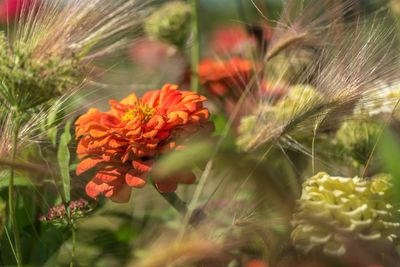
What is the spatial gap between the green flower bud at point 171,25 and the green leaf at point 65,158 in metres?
0.44

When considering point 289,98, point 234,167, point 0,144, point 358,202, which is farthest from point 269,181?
point 289,98

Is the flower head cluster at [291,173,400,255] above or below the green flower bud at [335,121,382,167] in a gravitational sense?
above

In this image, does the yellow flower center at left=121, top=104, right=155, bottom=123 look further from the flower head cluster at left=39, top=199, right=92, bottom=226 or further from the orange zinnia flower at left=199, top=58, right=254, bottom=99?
the orange zinnia flower at left=199, top=58, right=254, bottom=99

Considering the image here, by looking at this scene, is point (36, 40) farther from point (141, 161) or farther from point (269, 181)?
point (269, 181)

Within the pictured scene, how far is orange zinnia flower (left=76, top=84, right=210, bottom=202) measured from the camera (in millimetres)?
799

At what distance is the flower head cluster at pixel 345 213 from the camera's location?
0.66 m

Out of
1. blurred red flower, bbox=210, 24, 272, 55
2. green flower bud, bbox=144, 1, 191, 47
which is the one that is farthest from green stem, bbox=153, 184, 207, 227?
green flower bud, bbox=144, 1, 191, 47

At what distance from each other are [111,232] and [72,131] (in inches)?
4.9

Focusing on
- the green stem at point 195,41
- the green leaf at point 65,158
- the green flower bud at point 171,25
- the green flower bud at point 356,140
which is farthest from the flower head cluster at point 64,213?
the green flower bud at point 171,25

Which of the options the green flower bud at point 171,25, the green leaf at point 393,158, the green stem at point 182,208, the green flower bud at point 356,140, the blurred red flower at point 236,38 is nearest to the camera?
the green leaf at point 393,158

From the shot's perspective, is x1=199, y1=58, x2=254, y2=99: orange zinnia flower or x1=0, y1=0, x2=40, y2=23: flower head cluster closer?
x1=0, y1=0, x2=40, y2=23: flower head cluster

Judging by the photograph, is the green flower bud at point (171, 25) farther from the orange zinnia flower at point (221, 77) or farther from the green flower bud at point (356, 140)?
the green flower bud at point (356, 140)

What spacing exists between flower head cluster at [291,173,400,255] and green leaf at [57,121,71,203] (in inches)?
9.2

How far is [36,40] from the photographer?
2.45 feet
